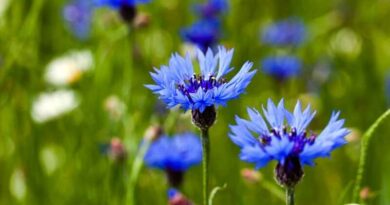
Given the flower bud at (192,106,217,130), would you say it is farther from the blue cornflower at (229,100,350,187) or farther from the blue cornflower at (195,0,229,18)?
the blue cornflower at (195,0,229,18)

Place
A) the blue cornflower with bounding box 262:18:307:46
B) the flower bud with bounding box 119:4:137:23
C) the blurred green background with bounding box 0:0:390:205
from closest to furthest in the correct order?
the flower bud with bounding box 119:4:137:23, the blurred green background with bounding box 0:0:390:205, the blue cornflower with bounding box 262:18:307:46

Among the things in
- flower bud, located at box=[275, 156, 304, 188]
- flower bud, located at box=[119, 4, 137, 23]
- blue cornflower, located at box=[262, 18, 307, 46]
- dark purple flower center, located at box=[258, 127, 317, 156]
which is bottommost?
flower bud, located at box=[275, 156, 304, 188]

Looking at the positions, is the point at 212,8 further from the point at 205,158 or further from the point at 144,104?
the point at 205,158

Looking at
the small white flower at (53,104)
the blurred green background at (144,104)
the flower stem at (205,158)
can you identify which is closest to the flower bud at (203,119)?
the flower stem at (205,158)

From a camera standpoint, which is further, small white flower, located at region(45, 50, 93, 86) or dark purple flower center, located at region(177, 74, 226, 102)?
small white flower, located at region(45, 50, 93, 86)

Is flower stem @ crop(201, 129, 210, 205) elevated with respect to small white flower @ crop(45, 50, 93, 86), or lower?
lower

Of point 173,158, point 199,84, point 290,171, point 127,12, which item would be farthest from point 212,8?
point 290,171

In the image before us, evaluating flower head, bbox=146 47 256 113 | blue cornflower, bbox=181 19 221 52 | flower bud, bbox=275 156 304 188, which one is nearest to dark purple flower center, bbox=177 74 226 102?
flower head, bbox=146 47 256 113

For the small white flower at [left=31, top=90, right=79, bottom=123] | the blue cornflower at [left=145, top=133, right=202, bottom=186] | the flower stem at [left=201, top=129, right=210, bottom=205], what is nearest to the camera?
the flower stem at [left=201, top=129, right=210, bottom=205]
